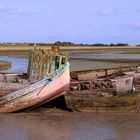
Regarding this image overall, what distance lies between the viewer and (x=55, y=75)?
18297 millimetres

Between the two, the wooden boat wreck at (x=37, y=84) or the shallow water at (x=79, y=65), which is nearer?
the wooden boat wreck at (x=37, y=84)

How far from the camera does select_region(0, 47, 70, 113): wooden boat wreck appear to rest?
58.0 feet

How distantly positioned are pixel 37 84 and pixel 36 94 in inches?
15.6

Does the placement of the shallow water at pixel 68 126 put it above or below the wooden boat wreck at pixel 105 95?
below

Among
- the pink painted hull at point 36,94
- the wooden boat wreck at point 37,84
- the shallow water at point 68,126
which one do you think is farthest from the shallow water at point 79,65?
the shallow water at point 68,126

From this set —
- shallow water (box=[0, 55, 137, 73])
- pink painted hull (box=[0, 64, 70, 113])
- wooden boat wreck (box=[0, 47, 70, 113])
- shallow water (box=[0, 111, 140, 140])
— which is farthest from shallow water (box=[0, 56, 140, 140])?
shallow water (box=[0, 55, 137, 73])

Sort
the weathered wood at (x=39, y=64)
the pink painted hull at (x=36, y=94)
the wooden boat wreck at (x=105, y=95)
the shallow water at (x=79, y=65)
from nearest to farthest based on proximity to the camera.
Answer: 1. the pink painted hull at (x=36, y=94)
2. the wooden boat wreck at (x=105, y=95)
3. the weathered wood at (x=39, y=64)
4. the shallow water at (x=79, y=65)

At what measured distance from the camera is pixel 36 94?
58.7 ft

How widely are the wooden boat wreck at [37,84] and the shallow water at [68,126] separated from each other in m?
0.49

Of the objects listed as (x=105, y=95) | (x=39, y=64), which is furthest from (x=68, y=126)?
(x=39, y=64)

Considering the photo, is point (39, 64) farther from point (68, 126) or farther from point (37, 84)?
point (68, 126)

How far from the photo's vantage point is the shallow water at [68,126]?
14.0 m

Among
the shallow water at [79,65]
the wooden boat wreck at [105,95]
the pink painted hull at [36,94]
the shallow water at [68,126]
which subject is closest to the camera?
the shallow water at [68,126]

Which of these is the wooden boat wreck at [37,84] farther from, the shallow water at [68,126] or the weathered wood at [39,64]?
the shallow water at [68,126]
